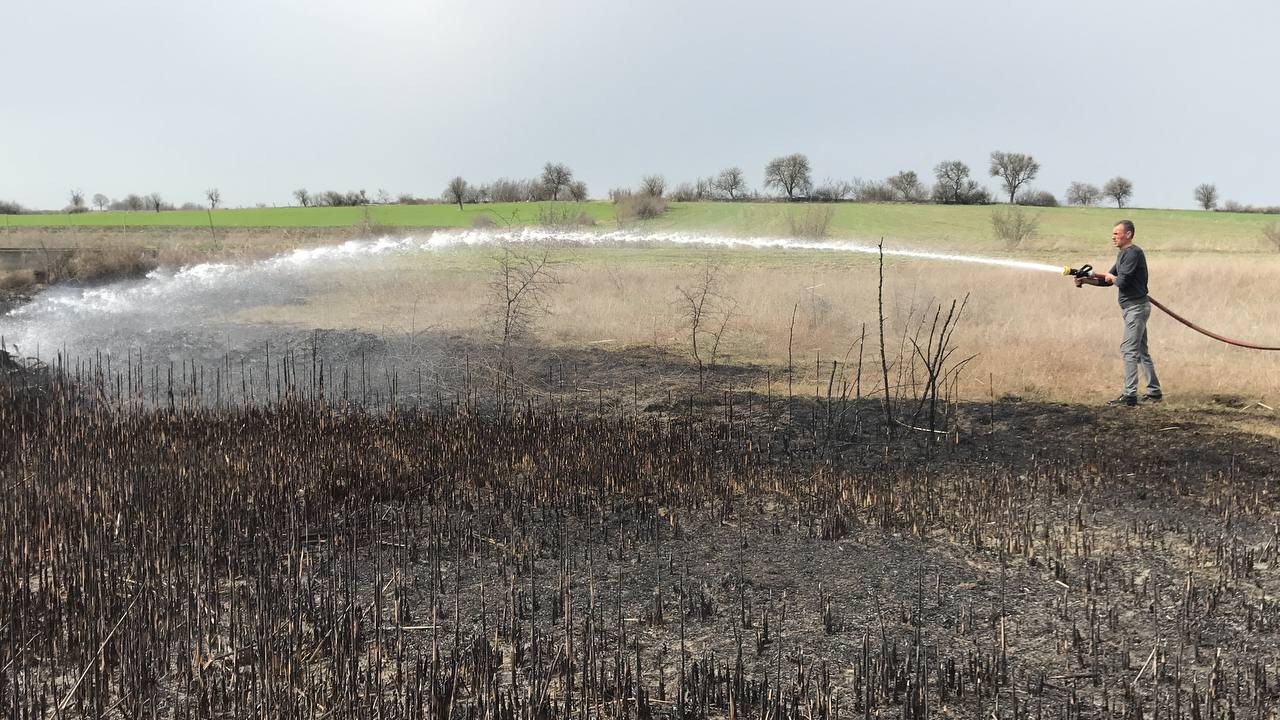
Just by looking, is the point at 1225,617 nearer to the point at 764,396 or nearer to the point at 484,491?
the point at 484,491

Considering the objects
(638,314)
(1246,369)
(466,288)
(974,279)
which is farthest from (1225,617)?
(466,288)

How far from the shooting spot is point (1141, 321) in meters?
12.0

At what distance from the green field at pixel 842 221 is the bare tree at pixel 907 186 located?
9.09 metres

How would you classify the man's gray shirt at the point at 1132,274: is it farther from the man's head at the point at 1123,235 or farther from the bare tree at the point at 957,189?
the bare tree at the point at 957,189

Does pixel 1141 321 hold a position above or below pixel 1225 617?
above

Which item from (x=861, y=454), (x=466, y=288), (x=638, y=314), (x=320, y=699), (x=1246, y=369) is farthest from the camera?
(x=466, y=288)

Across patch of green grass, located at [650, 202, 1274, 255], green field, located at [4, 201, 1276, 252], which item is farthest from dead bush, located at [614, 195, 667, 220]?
patch of green grass, located at [650, 202, 1274, 255]

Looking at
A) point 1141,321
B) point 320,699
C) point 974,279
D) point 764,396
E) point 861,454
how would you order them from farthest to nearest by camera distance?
point 974,279
point 764,396
point 1141,321
point 861,454
point 320,699

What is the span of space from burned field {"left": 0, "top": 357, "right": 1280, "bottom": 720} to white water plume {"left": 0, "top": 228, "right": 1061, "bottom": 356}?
6770 mm

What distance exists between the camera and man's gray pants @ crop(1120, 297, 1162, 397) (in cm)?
A: 1202

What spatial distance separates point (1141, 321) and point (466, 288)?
776 inches

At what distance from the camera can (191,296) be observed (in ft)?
79.3

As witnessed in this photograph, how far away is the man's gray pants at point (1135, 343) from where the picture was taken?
1202cm

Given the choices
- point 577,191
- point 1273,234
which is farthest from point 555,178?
point 1273,234
